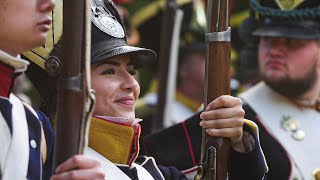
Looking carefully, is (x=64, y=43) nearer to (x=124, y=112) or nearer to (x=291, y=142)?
(x=124, y=112)

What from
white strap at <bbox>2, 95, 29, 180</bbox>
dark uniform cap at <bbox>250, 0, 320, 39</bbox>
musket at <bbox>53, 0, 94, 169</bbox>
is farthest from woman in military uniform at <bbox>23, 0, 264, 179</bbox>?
dark uniform cap at <bbox>250, 0, 320, 39</bbox>

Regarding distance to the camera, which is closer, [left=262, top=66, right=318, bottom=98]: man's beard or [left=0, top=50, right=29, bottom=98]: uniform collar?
[left=0, top=50, right=29, bottom=98]: uniform collar

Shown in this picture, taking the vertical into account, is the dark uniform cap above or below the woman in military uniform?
above

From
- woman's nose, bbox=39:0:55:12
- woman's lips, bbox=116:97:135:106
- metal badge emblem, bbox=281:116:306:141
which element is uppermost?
woman's nose, bbox=39:0:55:12

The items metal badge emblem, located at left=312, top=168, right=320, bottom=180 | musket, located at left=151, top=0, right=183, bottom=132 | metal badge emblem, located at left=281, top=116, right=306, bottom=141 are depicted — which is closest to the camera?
metal badge emblem, located at left=312, top=168, right=320, bottom=180

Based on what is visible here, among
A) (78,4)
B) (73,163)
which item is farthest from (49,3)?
(73,163)

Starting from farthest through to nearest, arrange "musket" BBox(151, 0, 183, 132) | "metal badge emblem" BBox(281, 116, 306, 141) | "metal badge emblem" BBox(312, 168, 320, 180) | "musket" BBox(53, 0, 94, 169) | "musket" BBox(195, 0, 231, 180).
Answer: "musket" BBox(151, 0, 183, 132), "metal badge emblem" BBox(281, 116, 306, 141), "metal badge emblem" BBox(312, 168, 320, 180), "musket" BBox(195, 0, 231, 180), "musket" BBox(53, 0, 94, 169)

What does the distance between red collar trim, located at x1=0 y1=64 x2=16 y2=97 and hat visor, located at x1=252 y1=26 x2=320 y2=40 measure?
239cm

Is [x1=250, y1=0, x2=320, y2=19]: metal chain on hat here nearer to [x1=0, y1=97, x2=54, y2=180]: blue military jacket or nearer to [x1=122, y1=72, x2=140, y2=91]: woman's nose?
[x1=122, y1=72, x2=140, y2=91]: woman's nose

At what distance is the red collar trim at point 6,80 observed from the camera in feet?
9.38

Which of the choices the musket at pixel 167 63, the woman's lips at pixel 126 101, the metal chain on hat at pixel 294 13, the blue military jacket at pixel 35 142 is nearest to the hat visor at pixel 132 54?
the woman's lips at pixel 126 101

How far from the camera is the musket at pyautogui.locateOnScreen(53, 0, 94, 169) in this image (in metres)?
2.79

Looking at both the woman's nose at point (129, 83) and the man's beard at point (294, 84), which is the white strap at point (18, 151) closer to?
the woman's nose at point (129, 83)

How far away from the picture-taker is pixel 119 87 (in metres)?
3.50
